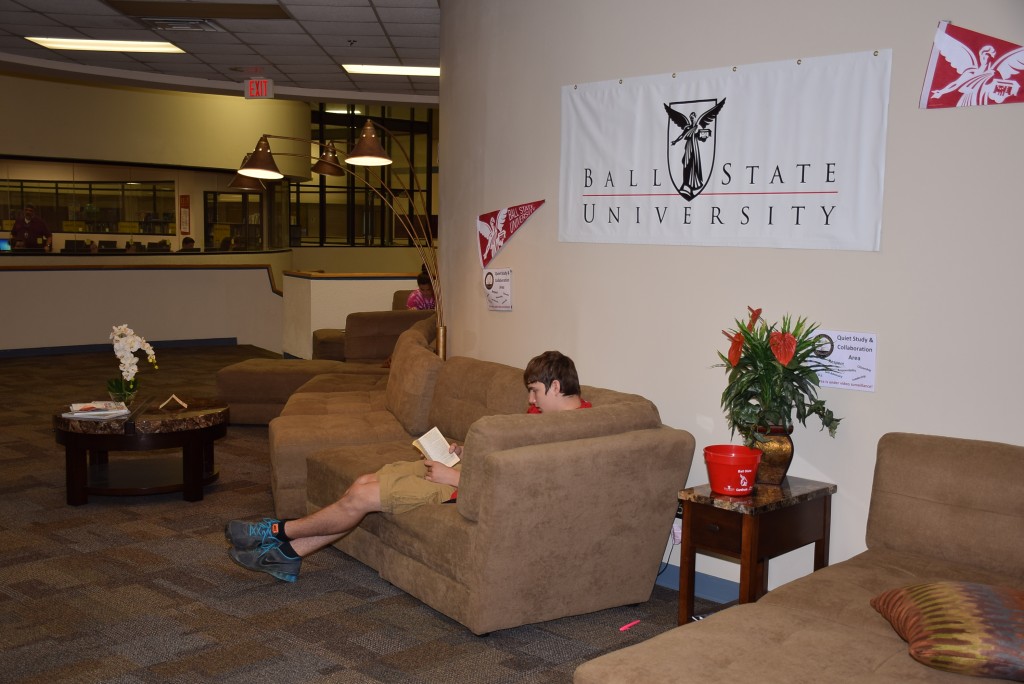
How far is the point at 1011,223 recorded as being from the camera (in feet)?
10.6

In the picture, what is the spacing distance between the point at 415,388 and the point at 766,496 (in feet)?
7.92

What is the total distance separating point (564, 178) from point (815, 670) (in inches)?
112

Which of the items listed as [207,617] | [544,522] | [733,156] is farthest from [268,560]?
[733,156]

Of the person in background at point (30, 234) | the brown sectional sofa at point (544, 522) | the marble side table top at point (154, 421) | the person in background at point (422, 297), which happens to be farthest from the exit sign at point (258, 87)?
the brown sectional sofa at point (544, 522)

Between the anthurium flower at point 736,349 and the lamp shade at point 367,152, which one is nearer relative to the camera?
the anthurium flower at point 736,349

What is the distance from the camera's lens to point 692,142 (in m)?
4.12

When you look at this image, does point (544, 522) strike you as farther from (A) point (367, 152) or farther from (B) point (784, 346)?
Result: (A) point (367, 152)

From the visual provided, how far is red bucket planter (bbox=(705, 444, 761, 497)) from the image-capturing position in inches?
134

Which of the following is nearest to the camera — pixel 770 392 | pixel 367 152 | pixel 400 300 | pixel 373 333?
pixel 770 392

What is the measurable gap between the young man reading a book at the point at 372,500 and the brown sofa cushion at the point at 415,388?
1099mm

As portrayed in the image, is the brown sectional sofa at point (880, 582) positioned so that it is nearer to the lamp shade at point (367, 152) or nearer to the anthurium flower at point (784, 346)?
the anthurium flower at point (784, 346)

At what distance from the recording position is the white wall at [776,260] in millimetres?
3297

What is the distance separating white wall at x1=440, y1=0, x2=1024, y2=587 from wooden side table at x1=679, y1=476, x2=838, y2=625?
0.50 ft

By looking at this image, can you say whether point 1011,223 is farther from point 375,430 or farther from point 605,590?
point 375,430
